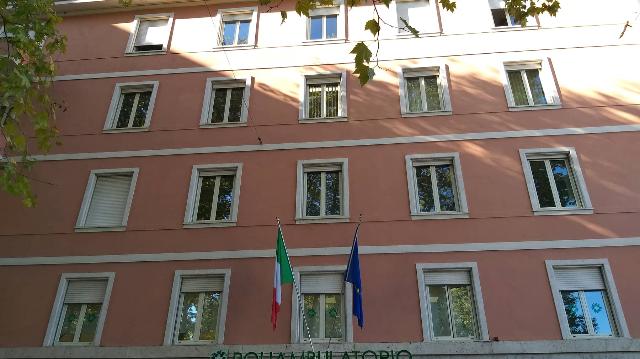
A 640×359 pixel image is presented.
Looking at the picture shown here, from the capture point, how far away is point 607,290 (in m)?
10.6

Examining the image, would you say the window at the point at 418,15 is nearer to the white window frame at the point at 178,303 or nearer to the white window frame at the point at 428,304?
the white window frame at the point at 428,304

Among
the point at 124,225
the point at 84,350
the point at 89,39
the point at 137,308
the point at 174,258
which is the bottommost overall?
the point at 84,350

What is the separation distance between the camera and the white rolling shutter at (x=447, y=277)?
11.1m

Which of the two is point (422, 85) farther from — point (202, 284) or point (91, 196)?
point (91, 196)

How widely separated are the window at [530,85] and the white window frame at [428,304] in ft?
15.6

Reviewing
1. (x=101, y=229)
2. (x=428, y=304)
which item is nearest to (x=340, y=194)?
(x=428, y=304)

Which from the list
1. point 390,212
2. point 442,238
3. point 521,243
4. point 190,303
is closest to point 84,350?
point 190,303

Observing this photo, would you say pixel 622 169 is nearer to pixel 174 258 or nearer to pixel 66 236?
pixel 174 258

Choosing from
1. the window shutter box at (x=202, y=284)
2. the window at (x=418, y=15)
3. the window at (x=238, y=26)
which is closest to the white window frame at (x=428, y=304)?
the window shutter box at (x=202, y=284)

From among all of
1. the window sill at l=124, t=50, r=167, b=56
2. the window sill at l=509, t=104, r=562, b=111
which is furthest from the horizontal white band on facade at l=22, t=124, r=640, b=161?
the window sill at l=124, t=50, r=167, b=56

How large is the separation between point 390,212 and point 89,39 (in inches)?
452

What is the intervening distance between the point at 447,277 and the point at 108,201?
8.63m

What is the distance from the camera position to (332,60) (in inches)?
Result: 584

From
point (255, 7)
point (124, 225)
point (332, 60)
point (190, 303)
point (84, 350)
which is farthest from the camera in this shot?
point (255, 7)
